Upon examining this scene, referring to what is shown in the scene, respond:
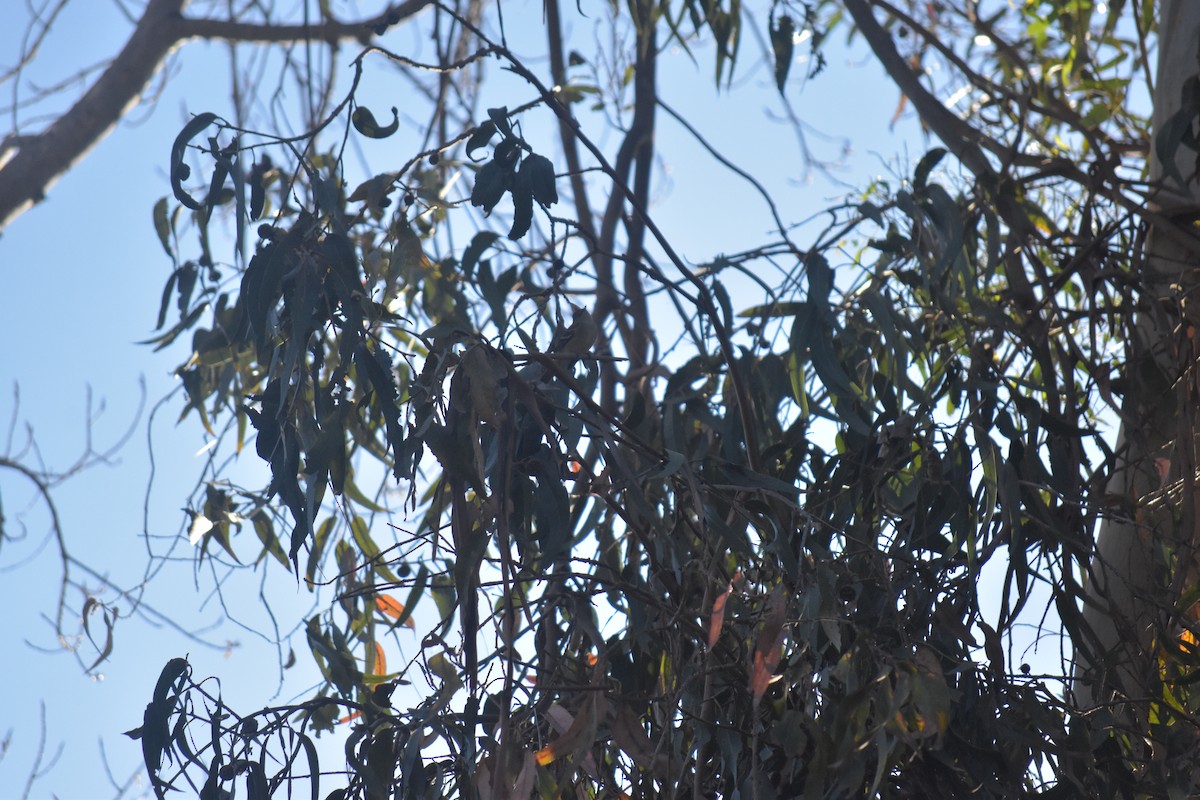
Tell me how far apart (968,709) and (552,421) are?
16.9 inches

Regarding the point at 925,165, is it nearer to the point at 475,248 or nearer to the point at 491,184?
the point at 475,248

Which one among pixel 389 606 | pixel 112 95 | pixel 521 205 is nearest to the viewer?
pixel 521 205

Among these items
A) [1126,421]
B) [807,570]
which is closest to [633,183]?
[1126,421]

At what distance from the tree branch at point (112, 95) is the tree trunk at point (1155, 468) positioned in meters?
1.45

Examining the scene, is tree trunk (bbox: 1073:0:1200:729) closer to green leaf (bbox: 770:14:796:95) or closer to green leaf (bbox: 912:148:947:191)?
green leaf (bbox: 912:148:947:191)

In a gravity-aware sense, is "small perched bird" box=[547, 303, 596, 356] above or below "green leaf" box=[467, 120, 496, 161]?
below

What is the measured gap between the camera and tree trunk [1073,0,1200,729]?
1.23 meters

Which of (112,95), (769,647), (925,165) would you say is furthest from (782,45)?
(112,95)

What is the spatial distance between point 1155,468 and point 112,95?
206cm

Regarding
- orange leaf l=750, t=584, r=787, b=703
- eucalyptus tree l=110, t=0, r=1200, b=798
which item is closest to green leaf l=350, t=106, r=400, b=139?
eucalyptus tree l=110, t=0, r=1200, b=798

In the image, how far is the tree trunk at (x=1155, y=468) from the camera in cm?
Answer: 123

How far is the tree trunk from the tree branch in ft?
4.77

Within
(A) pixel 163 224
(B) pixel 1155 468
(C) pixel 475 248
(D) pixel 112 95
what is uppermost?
(D) pixel 112 95

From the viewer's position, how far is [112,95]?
236cm
